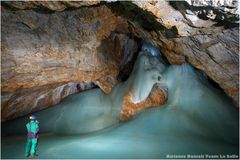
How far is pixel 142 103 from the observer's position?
8531mm

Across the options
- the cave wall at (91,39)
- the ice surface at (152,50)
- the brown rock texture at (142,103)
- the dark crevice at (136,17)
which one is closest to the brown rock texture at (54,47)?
the cave wall at (91,39)

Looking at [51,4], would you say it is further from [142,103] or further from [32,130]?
[142,103]

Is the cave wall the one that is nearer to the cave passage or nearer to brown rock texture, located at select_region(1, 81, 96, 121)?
brown rock texture, located at select_region(1, 81, 96, 121)

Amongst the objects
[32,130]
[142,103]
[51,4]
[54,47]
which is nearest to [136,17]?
[54,47]

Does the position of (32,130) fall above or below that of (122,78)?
below

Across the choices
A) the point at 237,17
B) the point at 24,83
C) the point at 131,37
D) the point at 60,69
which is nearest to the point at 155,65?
the point at 131,37

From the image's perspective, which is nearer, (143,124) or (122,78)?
(143,124)

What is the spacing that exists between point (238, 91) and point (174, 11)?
3220mm

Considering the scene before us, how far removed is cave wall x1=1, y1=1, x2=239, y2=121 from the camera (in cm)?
447

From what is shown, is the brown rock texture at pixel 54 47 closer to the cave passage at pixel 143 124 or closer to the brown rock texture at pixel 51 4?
the brown rock texture at pixel 51 4

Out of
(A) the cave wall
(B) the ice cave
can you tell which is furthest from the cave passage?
(A) the cave wall

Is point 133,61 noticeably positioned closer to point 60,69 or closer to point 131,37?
point 131,37

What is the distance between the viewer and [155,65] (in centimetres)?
870

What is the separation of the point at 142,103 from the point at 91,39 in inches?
120
